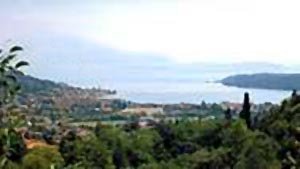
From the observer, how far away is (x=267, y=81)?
9400cm

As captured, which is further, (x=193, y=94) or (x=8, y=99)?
(x=193, y=94)

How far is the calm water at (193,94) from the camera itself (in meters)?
86.4

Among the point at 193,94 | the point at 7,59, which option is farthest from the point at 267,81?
the point at 7,59

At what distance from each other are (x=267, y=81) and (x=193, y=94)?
16654 mm

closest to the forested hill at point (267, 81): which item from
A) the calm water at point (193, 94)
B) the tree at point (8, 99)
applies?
the calm water at point (193, 94)

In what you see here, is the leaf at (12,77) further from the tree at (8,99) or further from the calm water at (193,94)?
the calm water at (193,94)

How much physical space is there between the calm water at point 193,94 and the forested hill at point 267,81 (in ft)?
2.69

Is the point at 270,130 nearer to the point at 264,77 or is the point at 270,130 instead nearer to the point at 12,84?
the point at 12,84

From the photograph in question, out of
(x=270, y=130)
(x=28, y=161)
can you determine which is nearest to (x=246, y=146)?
(x=270, y=130)

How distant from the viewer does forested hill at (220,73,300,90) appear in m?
82.0

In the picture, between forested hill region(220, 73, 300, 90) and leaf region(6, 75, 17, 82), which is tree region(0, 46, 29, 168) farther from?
forested hill region(220, 73, 300, 90)

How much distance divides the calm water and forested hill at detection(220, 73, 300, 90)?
82cm

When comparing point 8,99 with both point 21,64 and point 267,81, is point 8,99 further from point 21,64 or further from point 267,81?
point 267,81

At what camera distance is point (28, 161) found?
24547mm
